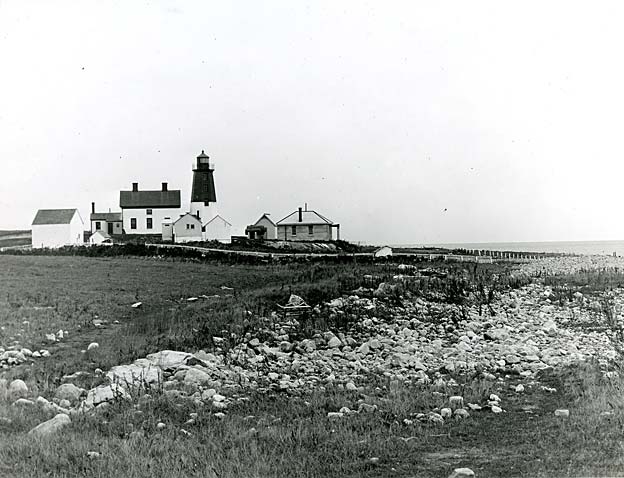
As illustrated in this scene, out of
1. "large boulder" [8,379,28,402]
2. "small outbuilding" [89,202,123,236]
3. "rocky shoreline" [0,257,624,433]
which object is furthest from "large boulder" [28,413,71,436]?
"small outbuilding" [89,202,123,236]

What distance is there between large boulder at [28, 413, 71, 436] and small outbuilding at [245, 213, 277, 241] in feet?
214

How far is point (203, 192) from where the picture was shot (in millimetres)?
73375

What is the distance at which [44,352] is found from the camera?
521 inches

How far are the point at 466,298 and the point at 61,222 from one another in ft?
169

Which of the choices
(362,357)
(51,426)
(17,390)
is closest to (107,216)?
(362,357)

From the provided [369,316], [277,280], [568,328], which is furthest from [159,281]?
[568,328]

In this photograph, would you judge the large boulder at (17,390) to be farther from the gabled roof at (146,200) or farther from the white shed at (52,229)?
the gabled roof at (146,200)

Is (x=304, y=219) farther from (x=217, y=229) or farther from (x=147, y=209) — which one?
(x=147, y=209)

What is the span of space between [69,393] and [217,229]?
61.3 m

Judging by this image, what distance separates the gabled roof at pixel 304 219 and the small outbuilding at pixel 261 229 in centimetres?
295

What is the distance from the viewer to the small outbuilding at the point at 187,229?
69938mm

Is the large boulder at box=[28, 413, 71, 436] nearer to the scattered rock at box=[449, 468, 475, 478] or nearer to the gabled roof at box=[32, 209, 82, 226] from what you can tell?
the scattered rock at box=[449, 468, 475, 478]

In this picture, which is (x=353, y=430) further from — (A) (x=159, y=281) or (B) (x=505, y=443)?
(A) (x=159, y=281)

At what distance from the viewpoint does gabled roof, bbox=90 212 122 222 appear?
81.5 m
